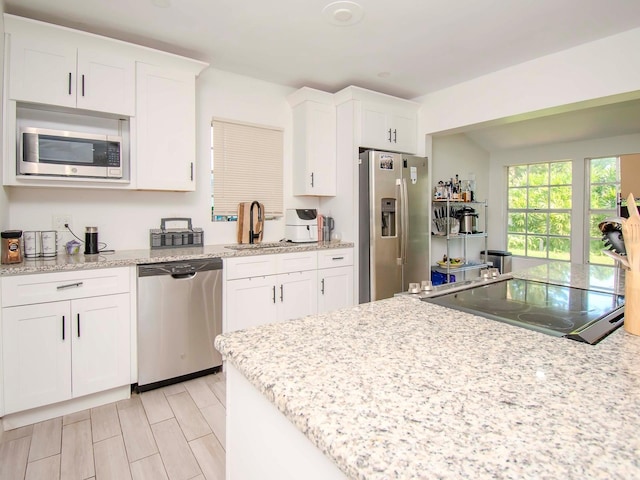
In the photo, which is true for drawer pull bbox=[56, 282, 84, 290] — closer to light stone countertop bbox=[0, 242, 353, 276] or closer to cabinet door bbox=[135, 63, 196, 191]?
light stone countertop bbox=[0, 242, 353, 276]

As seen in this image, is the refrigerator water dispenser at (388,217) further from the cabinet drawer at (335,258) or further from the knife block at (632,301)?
the knife block at (632,301)

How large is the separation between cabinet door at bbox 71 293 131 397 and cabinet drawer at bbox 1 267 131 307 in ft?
0.19

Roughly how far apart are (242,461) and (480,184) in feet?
19.2

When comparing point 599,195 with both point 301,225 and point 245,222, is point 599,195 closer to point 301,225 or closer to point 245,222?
point 301,225

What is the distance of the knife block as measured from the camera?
0.97m

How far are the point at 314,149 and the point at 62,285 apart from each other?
7.89 feet

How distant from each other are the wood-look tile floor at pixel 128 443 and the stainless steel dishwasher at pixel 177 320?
0.20 meters

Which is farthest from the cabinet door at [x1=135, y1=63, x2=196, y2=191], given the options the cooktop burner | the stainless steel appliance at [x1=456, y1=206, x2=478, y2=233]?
the stainless steel appliance at [x1=456, y1=206, x2=478, y2=233]

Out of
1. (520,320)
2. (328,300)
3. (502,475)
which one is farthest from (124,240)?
(502,475)

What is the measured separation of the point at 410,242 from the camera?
3.69m

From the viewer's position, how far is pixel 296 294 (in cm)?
318

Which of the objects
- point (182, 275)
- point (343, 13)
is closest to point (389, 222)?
point (343, 13)

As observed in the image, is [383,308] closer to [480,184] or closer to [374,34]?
[374,34]

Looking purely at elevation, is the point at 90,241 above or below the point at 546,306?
above
